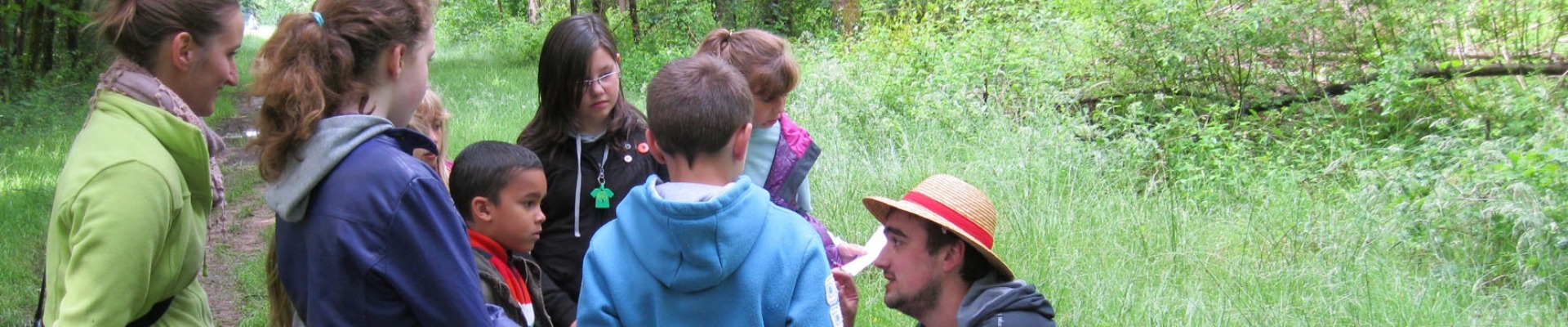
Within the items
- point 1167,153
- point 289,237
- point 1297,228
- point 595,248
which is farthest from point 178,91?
point 1167,153

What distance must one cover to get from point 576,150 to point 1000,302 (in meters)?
1.26

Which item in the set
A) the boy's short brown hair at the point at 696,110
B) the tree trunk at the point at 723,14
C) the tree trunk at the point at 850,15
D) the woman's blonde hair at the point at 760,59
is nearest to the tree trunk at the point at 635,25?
the tree trunk at the point at 723,14

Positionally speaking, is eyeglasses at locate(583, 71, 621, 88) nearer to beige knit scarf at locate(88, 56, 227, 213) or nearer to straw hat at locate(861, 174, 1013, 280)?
straw hat at locate(861, 174, 1013, 280)

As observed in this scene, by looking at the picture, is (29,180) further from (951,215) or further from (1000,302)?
(1000,302)

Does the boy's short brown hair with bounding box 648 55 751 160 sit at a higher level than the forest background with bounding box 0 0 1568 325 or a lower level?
higher

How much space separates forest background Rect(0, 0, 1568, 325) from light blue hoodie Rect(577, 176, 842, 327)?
1.44 m

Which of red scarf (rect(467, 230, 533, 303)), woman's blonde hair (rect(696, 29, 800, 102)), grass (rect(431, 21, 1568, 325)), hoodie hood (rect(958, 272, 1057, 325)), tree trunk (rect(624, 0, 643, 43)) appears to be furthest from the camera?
tree trunk (rect(624, 0, 643, 43))

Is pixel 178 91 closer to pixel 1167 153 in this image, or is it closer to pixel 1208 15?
pixel 1167 153

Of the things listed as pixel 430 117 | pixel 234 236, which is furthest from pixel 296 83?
pixel 234 236

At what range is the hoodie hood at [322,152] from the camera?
206cm

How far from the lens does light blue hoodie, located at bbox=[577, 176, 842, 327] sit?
2104mm

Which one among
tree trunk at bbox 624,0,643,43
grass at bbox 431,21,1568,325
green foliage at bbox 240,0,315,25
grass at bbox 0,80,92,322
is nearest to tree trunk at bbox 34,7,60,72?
grass at bbox 0,80,92,322

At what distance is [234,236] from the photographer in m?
7.02

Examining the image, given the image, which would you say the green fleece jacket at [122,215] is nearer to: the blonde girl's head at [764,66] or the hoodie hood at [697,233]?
the hoodie hood at [697,233]
